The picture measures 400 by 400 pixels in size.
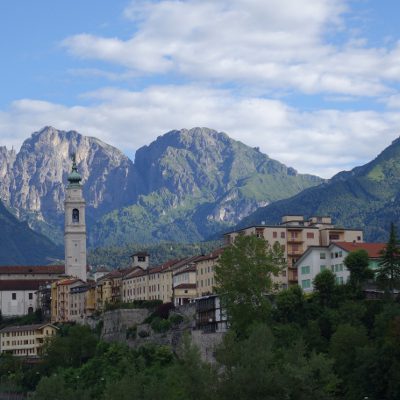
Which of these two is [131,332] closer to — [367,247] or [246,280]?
[367,247]

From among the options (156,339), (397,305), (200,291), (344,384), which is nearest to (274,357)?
(344,384)

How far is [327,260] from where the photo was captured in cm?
13712

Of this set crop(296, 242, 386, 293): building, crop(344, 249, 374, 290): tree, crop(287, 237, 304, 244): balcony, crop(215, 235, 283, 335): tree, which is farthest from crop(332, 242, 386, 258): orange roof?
crop(287, 237, 304, 244): balcony

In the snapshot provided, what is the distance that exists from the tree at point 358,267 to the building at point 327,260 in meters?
5.04

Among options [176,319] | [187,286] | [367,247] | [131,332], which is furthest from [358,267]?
[187,286]

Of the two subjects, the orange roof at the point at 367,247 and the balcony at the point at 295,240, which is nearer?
the orange roof at the point at 367,247

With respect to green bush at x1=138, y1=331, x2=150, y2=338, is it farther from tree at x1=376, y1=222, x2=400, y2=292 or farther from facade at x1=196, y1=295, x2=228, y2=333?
tree at x1=376, y1=222, x2=400, y2=292

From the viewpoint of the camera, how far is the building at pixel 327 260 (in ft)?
433

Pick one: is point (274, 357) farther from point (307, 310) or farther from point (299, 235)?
point (299, 235)

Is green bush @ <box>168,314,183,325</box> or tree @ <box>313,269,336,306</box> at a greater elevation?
tree @ <box>313,269,336,306</box>

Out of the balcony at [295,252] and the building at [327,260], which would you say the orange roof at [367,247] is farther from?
the balcony at [295,252]

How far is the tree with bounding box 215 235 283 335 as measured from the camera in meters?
121

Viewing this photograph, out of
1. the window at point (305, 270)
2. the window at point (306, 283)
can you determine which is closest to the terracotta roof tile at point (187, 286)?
the window at point (305, 270)

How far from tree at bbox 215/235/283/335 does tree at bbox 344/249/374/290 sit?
8037 millimetres
